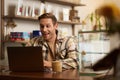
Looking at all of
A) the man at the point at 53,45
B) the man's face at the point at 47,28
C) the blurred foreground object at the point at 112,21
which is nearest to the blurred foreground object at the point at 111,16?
the blurred foreground object at the point at 112,21

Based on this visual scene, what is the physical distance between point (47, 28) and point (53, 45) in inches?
9.4

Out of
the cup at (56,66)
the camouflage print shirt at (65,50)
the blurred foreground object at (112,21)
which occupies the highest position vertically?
the blurred foreground object at (112,21)

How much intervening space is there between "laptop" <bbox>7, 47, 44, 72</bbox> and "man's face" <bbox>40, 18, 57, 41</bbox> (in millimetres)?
610

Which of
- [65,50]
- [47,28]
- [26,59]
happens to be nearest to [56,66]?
[26,59]

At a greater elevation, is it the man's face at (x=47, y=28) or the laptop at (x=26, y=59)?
the man's face at (x=47, y=28)

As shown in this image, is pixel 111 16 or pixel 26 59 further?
pixel 26 59

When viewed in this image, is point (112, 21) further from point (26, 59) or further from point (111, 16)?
point (26, 59)

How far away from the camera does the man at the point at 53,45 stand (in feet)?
7.99

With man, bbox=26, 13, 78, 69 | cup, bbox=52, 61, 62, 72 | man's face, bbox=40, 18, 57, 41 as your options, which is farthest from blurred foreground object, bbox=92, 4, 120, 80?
man's face, bbox=40, 18, 57, 41

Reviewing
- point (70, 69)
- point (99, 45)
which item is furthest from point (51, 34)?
point (99, 45)

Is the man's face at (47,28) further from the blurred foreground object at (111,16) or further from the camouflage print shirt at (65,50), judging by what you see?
the blurred foreground object at (111,16)

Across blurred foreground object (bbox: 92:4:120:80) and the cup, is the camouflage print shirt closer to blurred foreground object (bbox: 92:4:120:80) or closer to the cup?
the cup

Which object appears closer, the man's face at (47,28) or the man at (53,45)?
the man at (53,45)

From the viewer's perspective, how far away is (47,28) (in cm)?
270
